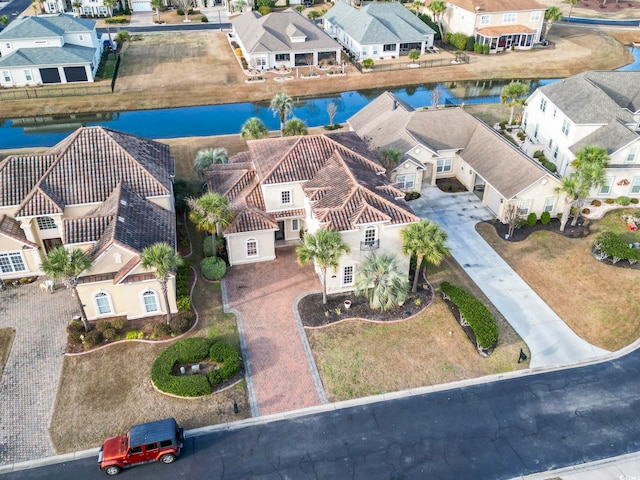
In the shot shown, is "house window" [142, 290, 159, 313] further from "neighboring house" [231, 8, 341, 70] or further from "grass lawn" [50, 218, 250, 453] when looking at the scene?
"neighboring house" [231, 8, 341, 70]

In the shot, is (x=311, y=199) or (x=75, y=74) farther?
(x=75, y=74)

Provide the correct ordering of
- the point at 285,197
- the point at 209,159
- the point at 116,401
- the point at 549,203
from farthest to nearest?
the point at 209,159
the point at 549,203
the point at 285,197
the point at 116,401

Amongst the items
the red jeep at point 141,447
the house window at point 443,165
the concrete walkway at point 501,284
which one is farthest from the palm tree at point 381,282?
the house window at point 443,165

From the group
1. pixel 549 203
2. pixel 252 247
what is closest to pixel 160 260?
pixel 252 247

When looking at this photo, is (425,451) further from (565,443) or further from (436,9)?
(436,9)

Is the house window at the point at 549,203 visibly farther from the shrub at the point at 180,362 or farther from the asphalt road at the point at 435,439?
the shrub at the point at 180,362

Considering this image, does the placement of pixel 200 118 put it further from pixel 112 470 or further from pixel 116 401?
pixel 112 470
